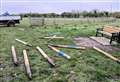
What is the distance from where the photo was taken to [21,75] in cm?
618

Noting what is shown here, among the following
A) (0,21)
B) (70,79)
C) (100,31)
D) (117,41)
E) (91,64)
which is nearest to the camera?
(70,79)

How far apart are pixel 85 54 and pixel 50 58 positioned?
4.33ft

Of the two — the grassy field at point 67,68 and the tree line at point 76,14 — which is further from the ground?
the grassy field at point 67,68

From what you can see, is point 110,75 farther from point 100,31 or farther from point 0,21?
point 0,21

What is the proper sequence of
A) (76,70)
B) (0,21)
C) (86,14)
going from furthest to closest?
(86,14) < (0,21) < (76,70)

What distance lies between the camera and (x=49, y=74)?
625cm

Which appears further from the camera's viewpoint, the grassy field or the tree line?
the tree line

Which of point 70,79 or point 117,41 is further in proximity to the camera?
point 117,41

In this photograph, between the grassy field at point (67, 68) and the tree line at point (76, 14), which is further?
the tree line at point (76, 14)

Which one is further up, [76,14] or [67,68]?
[67,68]

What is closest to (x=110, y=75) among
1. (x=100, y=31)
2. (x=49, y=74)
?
(x=49, y=74)

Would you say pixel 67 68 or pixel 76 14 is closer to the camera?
pixel 67 68

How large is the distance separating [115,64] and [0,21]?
13.8 m

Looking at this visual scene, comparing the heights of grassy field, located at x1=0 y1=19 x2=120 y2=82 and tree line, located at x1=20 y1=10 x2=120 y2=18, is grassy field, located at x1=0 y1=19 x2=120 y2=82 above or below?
above
